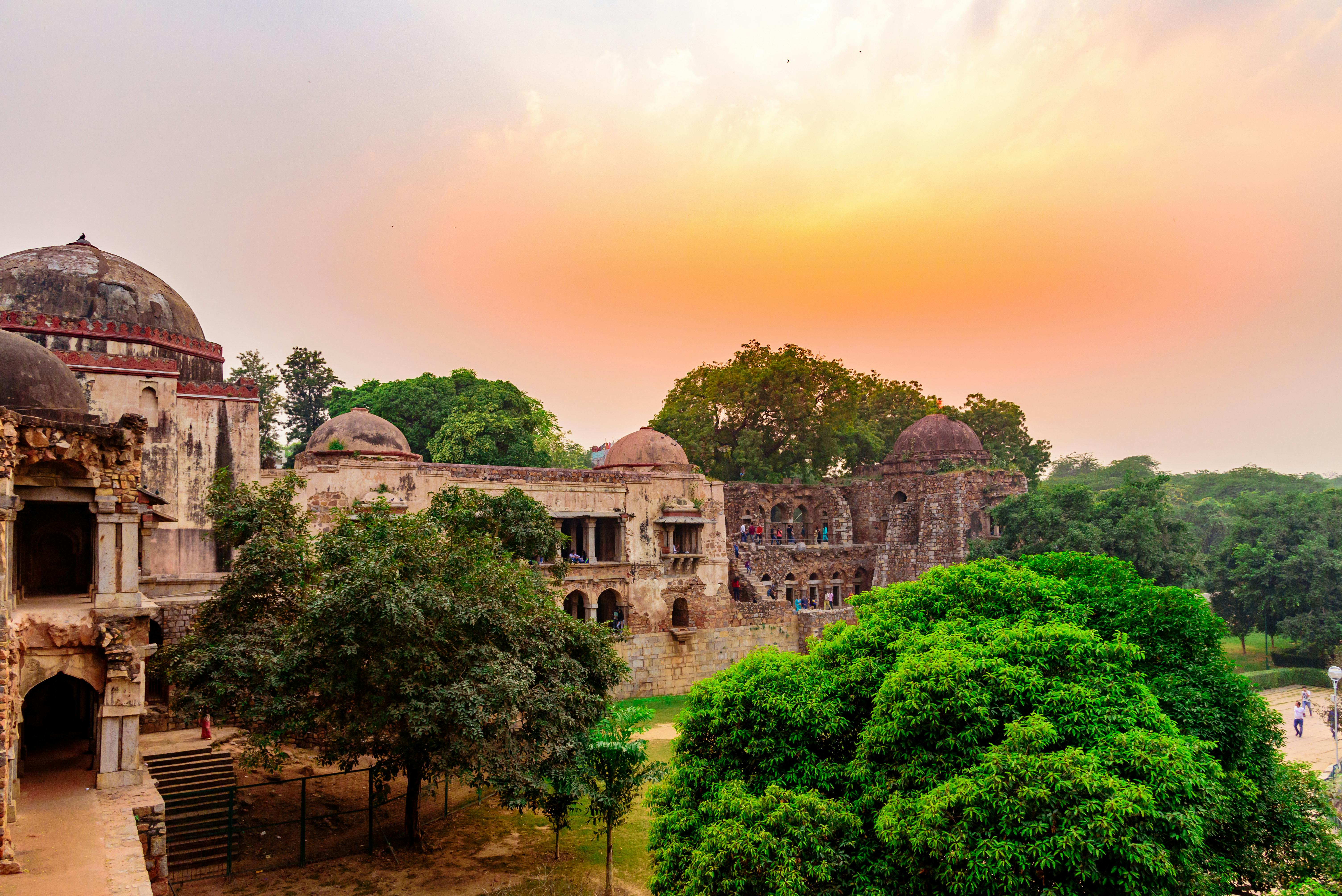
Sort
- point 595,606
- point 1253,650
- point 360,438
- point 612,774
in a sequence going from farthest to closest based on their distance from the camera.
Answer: point 1253,650 → point 595,606 → point 360,438 → point 612,774

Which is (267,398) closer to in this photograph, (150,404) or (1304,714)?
(150,404)

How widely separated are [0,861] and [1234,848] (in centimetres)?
1324

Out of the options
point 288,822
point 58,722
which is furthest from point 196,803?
point 58,722

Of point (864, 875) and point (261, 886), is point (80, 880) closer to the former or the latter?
point (261, 886)

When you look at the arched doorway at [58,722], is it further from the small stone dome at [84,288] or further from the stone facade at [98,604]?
the small stone dome at [84,288]

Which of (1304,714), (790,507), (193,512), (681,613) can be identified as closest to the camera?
(193,512)

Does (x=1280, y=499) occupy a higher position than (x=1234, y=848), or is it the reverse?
(x=1280, y=499)

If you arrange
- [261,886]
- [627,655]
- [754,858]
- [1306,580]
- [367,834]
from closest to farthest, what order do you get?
[754,858] → [261,886] → [367,834] → [627,655] → [1306,580]

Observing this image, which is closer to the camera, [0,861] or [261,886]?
[0,861]

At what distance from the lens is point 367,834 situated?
1485cm

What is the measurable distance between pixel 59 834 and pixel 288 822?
14.6 ft

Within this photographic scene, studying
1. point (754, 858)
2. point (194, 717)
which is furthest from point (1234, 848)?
point (194, 717)

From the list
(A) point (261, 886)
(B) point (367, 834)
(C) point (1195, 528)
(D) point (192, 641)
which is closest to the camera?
(A) point (261, 886)

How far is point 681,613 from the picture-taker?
28.5 m
